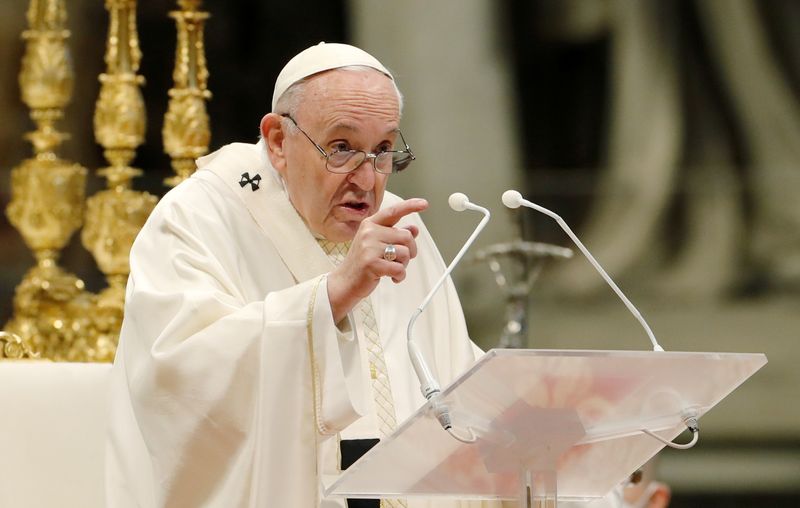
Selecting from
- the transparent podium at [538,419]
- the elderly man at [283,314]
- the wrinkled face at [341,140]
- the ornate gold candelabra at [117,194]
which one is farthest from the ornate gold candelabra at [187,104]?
the transparent podium at [538,419]

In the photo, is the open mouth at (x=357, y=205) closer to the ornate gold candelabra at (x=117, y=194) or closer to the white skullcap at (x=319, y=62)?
the white skullcap at (x=319, y=62)

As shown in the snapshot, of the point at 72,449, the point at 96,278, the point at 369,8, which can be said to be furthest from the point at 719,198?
the point at 72,449

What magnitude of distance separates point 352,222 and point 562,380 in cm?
110

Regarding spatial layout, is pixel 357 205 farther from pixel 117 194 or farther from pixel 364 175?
pixel 117 194

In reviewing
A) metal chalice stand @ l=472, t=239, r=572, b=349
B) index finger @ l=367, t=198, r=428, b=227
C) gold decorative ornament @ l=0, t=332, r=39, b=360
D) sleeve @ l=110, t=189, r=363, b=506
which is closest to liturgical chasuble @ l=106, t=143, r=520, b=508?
sleeve @ l=110, t=189, r=363, b=506

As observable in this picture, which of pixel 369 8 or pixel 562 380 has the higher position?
pixel 369 8

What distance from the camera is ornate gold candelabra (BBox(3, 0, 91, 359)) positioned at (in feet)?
18.5

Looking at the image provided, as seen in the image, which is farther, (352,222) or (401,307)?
(401,307)

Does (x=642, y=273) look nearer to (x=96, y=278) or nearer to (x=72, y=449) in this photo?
(x=96, y=278)

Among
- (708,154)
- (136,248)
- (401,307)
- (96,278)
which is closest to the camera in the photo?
(136,248)

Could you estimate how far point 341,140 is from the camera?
376 cm

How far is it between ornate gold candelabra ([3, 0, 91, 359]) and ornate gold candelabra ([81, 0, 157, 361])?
146mm

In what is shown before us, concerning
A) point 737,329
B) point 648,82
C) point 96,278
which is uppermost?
point 648,82

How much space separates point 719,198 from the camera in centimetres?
791
